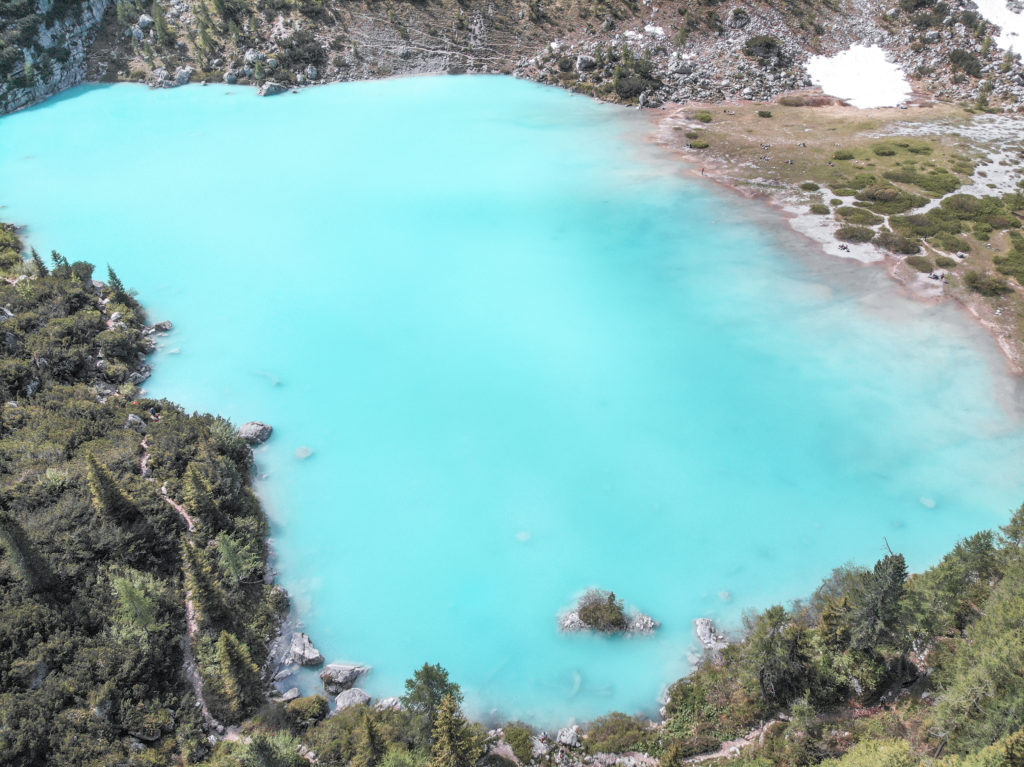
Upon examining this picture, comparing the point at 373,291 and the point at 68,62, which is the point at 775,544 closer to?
the point at 373,291

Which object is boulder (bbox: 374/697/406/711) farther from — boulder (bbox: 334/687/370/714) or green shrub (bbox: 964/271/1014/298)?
green shrub (bbox: 964/271/1014/298)

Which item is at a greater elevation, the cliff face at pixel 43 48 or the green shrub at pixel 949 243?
the cliff face at pixel 43 48

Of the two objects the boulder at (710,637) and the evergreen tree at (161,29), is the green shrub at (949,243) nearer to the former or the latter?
the boulder at (710,637)

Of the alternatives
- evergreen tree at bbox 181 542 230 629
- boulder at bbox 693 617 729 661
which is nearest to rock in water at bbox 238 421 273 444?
evergreen tree at bbox 181 542 230 629

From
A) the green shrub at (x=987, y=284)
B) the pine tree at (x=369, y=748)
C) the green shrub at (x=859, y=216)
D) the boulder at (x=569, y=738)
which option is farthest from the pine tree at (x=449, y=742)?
the green shrub at (x=859, y=216)

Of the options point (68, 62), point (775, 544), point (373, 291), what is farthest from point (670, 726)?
point (68, 62)

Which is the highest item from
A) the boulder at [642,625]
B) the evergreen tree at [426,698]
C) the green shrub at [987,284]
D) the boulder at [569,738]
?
the green shrub at [987,284]
